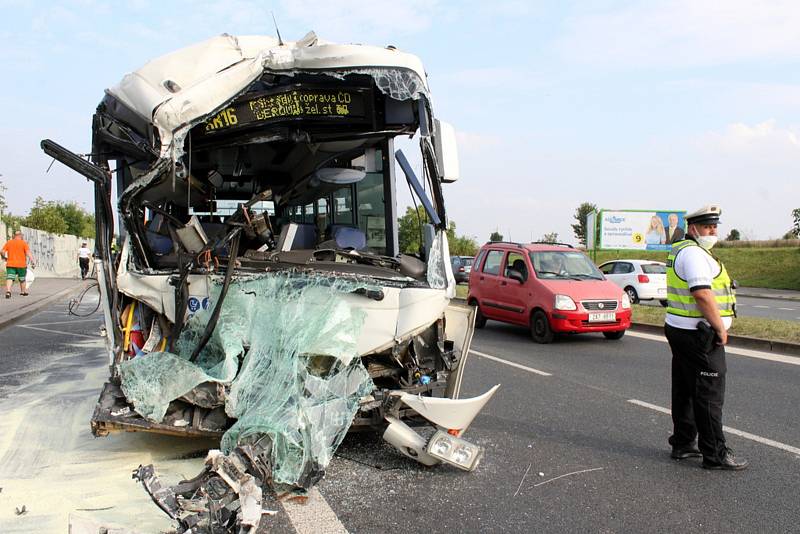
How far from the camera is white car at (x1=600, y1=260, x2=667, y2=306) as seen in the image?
1950 centimetres

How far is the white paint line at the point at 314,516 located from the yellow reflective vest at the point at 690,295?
2882mm

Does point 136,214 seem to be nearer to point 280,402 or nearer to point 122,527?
point 280,402

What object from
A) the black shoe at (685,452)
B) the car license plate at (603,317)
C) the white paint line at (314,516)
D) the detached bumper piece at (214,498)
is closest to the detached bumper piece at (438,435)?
the white paint line at (314,516)

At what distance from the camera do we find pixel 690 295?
486 cm

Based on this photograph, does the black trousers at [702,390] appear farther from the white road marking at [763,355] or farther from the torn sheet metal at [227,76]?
the white road marking at [763,355]

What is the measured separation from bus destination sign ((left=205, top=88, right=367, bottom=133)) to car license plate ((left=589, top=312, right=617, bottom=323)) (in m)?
7.11

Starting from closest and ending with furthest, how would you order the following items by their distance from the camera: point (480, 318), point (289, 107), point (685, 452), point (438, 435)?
point (438, 435), point (685, 452), point (289, 107), point (480, 318)

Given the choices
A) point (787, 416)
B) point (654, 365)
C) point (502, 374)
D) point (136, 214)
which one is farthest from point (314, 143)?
point (654, 365)

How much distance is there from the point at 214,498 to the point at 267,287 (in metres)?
1.65

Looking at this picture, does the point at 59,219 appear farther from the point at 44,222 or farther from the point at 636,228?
the point at 636,228

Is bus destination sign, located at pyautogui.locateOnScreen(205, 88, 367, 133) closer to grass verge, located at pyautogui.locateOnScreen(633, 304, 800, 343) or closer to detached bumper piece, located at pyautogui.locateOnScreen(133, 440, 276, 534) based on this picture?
detached bumper piece, located at pyautogui.locateOnScreen(133, 440, 276, 534)

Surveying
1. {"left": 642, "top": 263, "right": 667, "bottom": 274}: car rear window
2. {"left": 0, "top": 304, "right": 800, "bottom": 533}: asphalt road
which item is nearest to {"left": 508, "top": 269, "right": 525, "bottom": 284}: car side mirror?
{"left": 0, "top": 304, "right": 800, "bottom": 533}: asphalt road

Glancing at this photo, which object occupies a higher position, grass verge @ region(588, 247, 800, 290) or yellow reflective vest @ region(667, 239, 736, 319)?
yellow reflective vest @ region(667, 239, 736, 319)

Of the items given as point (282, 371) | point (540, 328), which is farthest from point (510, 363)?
point (282, 371)
